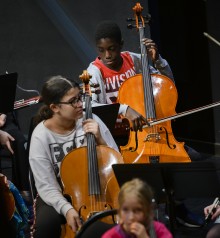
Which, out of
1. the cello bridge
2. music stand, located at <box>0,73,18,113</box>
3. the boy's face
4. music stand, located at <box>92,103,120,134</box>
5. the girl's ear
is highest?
the boy's face

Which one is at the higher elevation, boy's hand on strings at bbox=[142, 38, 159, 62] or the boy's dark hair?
the boy's dark hair

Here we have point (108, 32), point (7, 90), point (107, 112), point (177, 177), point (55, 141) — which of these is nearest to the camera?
point (177, 177)

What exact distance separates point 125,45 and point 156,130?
229cm

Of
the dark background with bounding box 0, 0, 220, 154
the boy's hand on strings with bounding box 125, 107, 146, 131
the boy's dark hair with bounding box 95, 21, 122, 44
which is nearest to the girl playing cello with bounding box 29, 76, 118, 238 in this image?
the boy's hand on strings with bounding box 125, 107, 146, 131

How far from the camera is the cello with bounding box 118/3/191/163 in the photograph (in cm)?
382

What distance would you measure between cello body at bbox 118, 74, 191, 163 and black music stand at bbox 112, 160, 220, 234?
78cm

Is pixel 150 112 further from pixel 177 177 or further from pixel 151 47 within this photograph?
pixel 177 177

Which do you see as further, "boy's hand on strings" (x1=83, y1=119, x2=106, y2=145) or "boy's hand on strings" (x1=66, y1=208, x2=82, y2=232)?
"boy's hand on strings" (x1=83, y1=119, x2=106, y2=145)

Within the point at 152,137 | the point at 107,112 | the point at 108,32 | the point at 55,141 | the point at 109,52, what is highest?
the point at 108,32

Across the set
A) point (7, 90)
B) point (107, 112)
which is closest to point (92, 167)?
point (107, 112)

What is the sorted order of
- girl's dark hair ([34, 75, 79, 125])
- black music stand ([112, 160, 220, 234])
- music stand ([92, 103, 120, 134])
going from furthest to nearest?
1. music stand ([92, 103, 120, 134])
2. girl's dark hair ([34, 75, 79, 125])
3. black music stand ([112, 160, 220, 234])

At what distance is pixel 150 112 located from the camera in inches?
155

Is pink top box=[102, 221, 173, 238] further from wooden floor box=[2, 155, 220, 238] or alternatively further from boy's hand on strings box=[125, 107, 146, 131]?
boy's hand on strings box=[125, 107, 146, 131]

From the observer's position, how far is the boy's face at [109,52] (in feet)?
13.5
